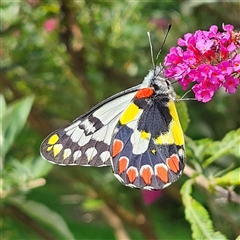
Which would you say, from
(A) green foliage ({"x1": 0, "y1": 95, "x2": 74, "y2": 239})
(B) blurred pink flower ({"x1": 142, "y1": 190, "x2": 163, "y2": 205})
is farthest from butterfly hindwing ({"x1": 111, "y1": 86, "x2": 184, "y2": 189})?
(B) blurred pink flower ({"x1": 142, "y1": 190, "x2": 163, "y2": 205})

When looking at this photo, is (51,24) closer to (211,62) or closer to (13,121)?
(13,121)

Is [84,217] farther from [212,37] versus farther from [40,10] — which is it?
[212,37]

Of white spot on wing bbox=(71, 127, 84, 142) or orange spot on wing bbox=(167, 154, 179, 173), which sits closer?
orange spot on wing bbox=(167, 154, 179, 173)

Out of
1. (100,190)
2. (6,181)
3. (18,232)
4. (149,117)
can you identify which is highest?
(149,117)

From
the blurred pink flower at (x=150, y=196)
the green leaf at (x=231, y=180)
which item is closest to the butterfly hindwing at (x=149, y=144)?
the green leaf at (x=231, y=180)

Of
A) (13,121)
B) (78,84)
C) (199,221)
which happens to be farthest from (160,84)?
(78,84)

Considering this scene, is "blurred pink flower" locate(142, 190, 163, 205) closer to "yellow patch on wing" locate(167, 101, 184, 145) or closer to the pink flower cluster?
"yellow patch on wing" locate(167, 101, 184, 145)

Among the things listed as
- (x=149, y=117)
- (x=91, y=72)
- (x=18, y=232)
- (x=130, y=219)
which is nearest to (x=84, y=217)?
(x=18, y=232)
